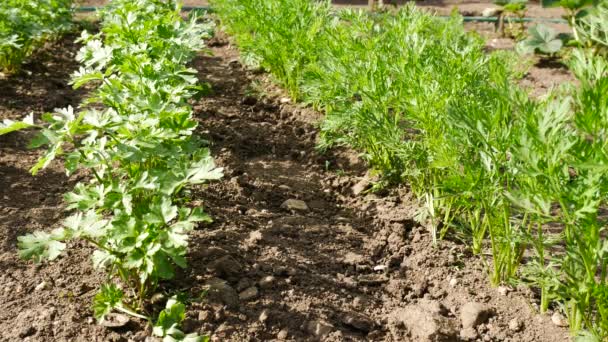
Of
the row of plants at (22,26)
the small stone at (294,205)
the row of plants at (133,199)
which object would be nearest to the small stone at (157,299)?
the row of plants at (133,199)

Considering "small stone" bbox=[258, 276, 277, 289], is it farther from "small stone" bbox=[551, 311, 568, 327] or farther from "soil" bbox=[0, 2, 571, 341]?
"small stone" bbox=[551, 311, 568, 327]

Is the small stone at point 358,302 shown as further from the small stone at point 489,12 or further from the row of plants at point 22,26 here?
the small stone at point 489,12

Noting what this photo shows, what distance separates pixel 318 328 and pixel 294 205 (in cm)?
113

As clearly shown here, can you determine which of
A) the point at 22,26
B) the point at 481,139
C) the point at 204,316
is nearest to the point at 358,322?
the point at 204,316

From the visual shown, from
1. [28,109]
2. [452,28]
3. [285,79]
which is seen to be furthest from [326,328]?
[28,109]

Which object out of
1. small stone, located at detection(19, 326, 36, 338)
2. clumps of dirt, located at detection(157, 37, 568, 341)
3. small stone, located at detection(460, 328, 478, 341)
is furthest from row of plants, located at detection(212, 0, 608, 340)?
small stone, located at detection(19, 326, 36, 338)

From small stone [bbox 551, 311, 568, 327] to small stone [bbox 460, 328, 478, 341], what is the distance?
32 centimetres

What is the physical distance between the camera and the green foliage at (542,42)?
244 inches

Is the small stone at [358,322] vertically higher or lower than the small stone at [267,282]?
lower

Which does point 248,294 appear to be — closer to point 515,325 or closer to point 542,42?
point 515,325

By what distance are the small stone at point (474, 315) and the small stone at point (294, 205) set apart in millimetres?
1172

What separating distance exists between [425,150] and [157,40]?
165 cm

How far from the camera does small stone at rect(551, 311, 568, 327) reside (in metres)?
2.51

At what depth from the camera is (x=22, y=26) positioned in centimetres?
530
